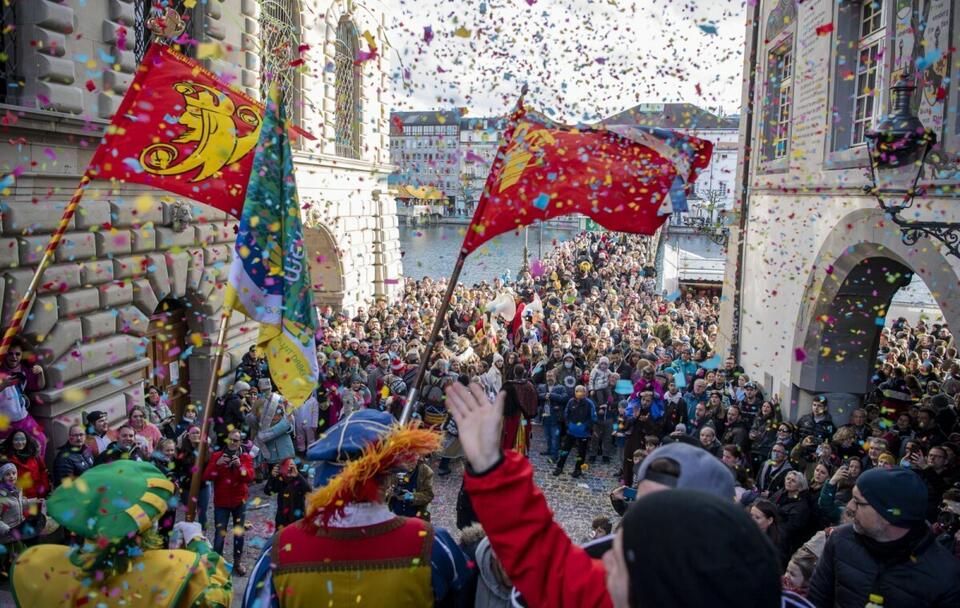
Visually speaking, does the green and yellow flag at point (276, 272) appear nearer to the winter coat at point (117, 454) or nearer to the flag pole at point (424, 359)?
the flag pole at point (424, 359)

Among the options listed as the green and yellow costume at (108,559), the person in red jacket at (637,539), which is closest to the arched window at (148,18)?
the green and yellow costume at (108,559)

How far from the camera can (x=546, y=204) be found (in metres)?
4.39

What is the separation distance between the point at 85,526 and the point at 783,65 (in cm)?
1260

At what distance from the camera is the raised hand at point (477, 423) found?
175cm

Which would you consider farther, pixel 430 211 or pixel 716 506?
pixel 430 211

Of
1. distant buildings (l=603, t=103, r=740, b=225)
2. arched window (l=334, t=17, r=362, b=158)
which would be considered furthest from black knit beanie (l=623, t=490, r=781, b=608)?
distant buildings (l=603, t=103, r=740, b=225)

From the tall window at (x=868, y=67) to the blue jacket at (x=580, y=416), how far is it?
486 cm

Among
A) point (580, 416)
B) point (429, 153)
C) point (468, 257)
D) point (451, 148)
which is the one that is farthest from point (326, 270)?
point (429, 153)

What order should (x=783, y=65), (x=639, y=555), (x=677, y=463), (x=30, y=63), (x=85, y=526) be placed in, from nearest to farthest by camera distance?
(x=639, y=555), (x=677, y=463), (x=85, y=526), (x=30, y=63), (x=783, y=65)

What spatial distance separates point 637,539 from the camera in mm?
1246

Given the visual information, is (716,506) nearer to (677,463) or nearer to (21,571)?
(677,463)

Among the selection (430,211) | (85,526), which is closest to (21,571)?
(85,526)

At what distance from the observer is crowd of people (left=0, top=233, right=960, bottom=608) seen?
173 centimetres

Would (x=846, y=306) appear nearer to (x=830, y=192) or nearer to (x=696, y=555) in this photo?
(x=830, y=192)
